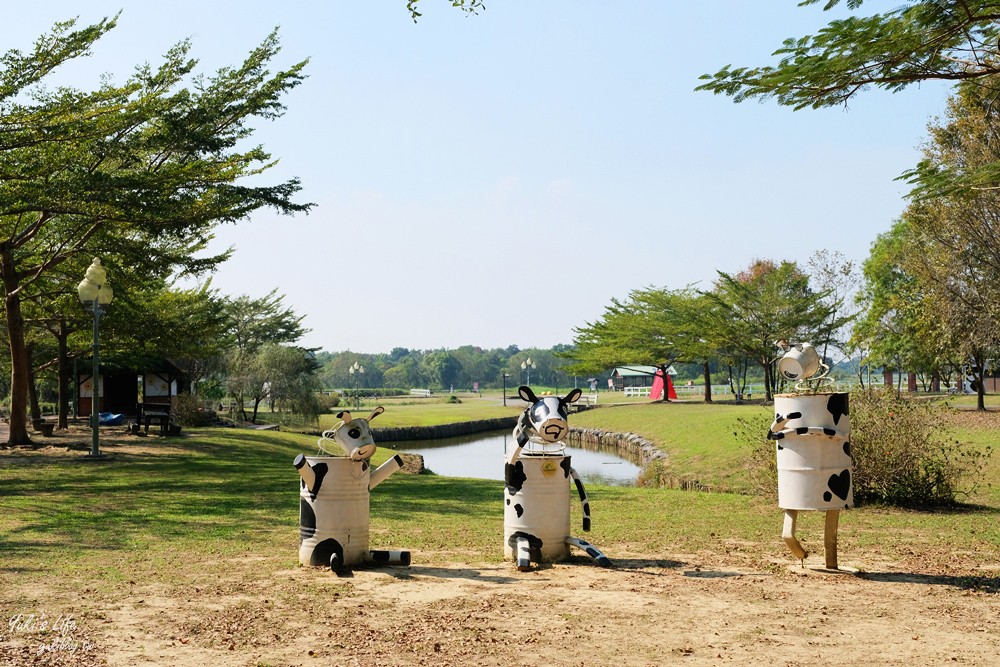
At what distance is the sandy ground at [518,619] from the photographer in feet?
18.5

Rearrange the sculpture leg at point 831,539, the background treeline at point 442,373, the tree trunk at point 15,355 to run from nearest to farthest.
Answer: the sculpture leg at point 831,539, the tree trunk at point 15,355, the background treeline at point 442,373

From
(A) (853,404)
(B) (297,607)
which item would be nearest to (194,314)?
(A) (853,404)

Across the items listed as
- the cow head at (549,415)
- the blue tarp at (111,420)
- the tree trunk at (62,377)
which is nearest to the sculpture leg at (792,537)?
the cow head at (549,415)

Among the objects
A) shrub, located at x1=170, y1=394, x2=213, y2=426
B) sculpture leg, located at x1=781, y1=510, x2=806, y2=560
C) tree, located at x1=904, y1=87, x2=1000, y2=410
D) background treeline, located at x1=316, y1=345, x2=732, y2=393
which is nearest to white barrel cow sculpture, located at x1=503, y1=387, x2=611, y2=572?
sculpture leg, located at x1=781, y1=510, x2=806, y2=560

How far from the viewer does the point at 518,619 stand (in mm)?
6500

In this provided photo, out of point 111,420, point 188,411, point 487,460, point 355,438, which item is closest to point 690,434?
point 487,460

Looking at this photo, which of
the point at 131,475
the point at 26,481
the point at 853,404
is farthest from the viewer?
the point at 131,475

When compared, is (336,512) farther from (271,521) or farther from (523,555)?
(271,521)

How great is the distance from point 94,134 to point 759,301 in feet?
133

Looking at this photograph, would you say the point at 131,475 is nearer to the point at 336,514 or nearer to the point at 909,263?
the point at 336,514

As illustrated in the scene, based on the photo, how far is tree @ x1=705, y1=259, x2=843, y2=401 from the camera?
1993 inches

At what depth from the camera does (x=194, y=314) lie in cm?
3244

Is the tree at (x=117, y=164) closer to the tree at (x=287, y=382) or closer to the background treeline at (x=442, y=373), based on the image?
the tree at (x=287, y=382)

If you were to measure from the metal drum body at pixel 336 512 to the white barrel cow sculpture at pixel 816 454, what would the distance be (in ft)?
12.7
